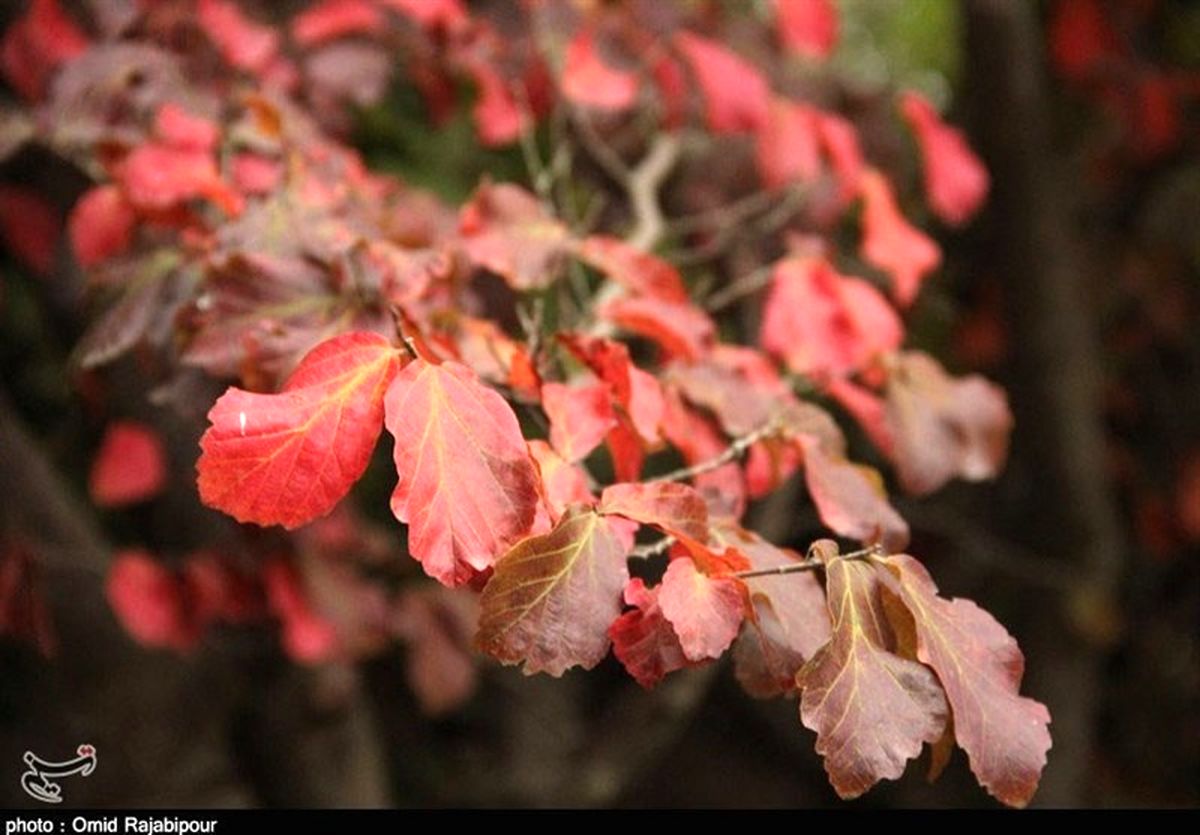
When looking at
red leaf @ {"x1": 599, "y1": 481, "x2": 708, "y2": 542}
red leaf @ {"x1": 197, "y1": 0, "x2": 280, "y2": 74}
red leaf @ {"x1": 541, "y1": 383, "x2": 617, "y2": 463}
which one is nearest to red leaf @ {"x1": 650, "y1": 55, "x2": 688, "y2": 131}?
red leaf @ {"x1": 197, "y1": 0, "x2": 280, "y2": 74}

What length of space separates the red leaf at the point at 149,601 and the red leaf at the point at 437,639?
29cm

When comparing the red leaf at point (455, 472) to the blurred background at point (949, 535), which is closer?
the red leaf at point (455, 472)

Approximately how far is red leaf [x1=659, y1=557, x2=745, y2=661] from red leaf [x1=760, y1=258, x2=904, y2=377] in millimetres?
566

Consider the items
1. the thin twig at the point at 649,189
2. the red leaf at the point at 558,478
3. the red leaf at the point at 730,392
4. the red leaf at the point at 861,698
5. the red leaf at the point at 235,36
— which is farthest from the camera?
the thin twig at the point at 649,189

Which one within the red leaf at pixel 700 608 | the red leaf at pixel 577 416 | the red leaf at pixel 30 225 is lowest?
the red leaf at pixel 30 225

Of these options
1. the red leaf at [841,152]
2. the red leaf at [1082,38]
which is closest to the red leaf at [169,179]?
the red leaf at [841,152]

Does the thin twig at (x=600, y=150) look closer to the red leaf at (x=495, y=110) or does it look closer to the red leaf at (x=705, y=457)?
the red leaf at (x=495, y=110)

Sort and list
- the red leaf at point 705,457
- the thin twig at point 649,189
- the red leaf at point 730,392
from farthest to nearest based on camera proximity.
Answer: the thin twig at point 649,189, the red leaf at point 730,392, the red leaf at point 705,457

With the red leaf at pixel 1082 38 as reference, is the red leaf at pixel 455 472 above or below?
above

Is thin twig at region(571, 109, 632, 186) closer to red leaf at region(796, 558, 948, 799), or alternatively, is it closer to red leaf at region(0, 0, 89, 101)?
red leaf at region(0, 0, 89, 101)

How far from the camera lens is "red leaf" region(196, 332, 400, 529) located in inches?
28.9

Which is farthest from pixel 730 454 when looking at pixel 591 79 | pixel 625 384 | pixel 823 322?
pixel 591 79

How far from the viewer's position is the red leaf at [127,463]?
1482 mm

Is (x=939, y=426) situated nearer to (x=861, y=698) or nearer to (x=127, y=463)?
(x=861, y=698)
